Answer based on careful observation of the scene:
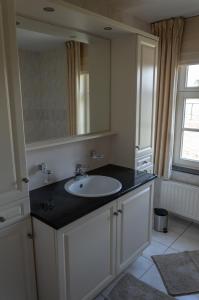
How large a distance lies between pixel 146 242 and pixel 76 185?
94 cm

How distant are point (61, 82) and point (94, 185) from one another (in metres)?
0.95

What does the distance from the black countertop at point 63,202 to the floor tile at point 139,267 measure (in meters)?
0.87

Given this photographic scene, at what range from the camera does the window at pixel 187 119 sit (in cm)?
271

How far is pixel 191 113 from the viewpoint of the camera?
2.78m

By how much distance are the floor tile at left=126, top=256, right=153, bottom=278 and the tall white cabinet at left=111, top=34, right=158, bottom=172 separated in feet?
3.03

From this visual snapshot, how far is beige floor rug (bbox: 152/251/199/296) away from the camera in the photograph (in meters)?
1.95

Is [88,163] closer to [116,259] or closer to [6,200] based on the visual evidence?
[116,259]

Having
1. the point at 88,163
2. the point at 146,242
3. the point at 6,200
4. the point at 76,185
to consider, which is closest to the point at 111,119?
the point at 88,163

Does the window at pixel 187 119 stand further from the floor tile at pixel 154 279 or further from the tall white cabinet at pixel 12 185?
the tall white cabinet at pixel 12 185

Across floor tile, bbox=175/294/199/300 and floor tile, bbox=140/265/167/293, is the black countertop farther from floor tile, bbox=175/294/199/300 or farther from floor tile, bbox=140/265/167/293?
floor tile, bbox=175/294/199/300

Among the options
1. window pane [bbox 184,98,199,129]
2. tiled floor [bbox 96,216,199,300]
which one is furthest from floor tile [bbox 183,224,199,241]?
window pane [bbox 184,98,199,129]

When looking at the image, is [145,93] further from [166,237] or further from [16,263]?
[16,263]

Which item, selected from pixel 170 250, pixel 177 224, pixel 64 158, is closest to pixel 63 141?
pixel 64 158

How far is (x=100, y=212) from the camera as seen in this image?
159 cm
